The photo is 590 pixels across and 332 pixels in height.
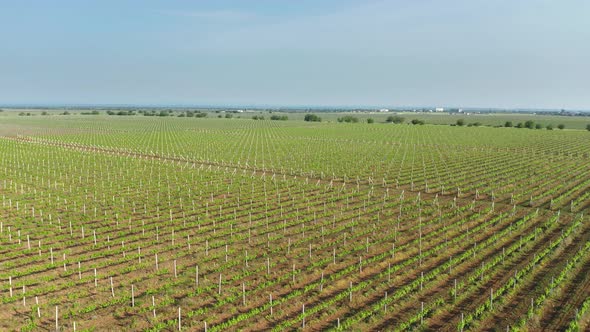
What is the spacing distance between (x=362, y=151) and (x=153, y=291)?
49.7 metres

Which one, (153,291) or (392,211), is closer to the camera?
(153,291)

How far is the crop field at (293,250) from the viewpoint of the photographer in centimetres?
1456

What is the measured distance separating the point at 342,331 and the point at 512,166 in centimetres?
4151

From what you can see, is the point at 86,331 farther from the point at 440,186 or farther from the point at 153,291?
the point at 440,186

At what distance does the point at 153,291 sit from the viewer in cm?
1617

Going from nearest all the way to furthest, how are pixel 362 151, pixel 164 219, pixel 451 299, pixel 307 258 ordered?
1. pixel 451 299
2. pixel 307 258
3. pixel 164 219
4. pixel 362 151

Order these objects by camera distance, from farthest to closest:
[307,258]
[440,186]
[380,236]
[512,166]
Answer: [512,166]
[440,186]
[380,236]
[307,258]

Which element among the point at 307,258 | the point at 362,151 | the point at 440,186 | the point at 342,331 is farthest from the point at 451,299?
the point at 362,151

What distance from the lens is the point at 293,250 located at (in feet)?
68.2

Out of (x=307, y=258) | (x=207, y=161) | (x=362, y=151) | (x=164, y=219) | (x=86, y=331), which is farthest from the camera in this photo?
(x=362, y=151)

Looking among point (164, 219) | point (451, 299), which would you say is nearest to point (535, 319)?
point (451, 299)

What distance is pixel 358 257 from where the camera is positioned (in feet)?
65.4

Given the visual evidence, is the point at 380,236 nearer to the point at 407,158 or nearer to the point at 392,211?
the point at 392,211

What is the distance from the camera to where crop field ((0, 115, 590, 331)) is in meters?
14.6
